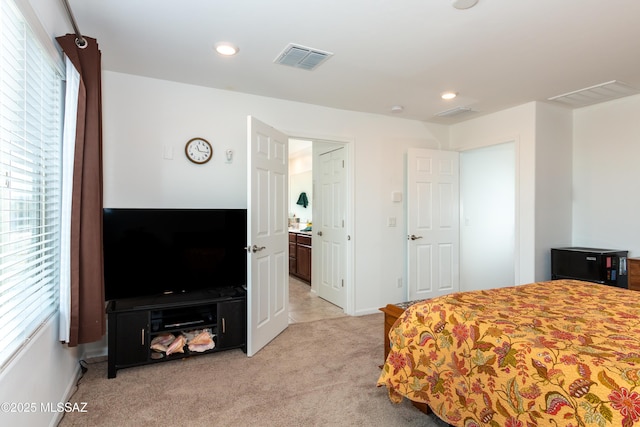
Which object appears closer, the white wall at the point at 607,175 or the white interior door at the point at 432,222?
the white wall at the point at 607,175

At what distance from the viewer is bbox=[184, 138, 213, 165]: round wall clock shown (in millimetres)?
3240

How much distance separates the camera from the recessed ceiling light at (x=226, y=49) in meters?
2.50

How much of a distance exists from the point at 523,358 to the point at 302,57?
94.3 inches

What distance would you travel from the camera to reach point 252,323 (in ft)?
9.82

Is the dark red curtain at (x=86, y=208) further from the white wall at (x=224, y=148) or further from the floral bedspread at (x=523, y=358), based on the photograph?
the floral bedspread at (x=523, y=358)

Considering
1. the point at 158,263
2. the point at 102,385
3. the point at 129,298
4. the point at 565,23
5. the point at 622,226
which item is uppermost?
the point at 565,23

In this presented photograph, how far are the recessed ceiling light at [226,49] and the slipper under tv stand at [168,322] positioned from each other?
6.43 ft

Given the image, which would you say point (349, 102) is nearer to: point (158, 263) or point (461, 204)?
point (461, 204)

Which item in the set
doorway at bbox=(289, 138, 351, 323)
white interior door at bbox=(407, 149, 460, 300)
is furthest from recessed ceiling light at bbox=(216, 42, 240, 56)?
white interior door at bbox=(407, 149, 460, 300)

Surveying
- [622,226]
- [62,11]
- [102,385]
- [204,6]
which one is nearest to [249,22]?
[204,6]

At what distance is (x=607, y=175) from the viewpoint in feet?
12.5

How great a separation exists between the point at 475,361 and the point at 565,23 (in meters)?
2.15

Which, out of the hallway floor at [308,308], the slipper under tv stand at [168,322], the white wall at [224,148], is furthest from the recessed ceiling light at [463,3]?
the hallway floor at [308,308]

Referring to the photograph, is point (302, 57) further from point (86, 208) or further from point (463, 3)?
point (86, 208)
